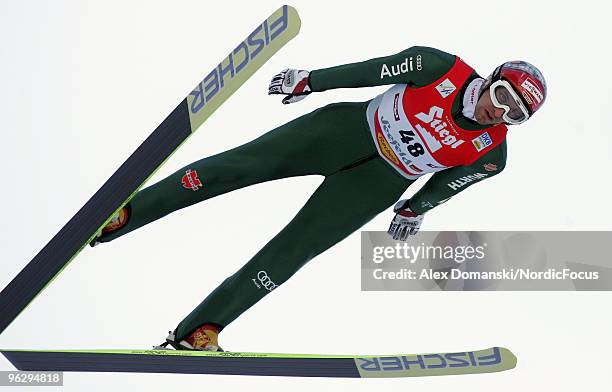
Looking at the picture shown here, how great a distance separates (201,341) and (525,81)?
169 cm

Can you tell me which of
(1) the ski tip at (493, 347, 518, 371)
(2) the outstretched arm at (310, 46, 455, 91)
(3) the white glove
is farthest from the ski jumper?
(1) the ski tip at (493, 347, 518, 371)

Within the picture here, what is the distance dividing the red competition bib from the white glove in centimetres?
31

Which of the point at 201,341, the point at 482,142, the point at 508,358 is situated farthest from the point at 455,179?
the point at 201,341

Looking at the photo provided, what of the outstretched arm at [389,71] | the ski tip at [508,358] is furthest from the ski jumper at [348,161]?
the ski tip at [508,358]

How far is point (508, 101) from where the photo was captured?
393 cm

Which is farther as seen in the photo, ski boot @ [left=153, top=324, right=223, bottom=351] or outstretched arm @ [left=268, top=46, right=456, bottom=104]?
ski boot @ [left=153, top=324, right=223, bottom=351]

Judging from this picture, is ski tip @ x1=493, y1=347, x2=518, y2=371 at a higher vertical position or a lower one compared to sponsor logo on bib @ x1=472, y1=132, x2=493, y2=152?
lower

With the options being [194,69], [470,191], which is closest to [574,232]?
[470,191]

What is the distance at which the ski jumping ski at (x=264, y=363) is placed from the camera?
165 inches

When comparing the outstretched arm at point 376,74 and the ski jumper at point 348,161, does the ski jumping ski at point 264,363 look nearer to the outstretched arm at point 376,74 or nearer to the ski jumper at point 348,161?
the ski jumper at point 348,161

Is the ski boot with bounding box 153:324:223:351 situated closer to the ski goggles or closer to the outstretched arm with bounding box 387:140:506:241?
the outstretched arm with bounding box 387:140:506:241

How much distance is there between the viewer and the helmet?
154 inches

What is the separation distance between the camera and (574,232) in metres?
5.46

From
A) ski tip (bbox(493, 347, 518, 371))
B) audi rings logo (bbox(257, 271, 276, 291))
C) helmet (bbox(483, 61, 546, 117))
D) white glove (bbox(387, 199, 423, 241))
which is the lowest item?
ski tip (bbox(493, 347, 518, 371))
